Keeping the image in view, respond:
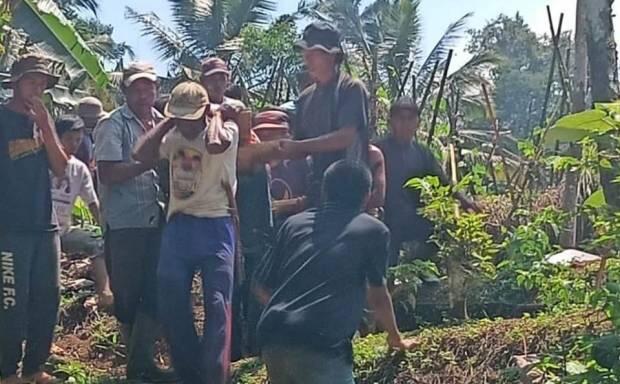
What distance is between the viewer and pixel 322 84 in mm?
5574

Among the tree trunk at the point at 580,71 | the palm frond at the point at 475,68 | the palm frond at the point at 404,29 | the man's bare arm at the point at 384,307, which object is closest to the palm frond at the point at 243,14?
the palm frond at the point at 404,29

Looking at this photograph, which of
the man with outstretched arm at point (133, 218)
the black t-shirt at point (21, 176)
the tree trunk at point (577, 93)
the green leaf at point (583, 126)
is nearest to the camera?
the green leaf at point (583, 126)

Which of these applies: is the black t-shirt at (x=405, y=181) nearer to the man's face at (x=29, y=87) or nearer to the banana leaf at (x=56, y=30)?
the man's face at (x=29, y=87)

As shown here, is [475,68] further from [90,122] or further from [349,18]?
[90,122]

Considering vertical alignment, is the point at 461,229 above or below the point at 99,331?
above

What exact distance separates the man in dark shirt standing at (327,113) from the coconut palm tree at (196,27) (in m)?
16.4

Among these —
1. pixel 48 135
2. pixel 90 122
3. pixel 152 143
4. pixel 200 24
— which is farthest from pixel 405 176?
pixel 200 24

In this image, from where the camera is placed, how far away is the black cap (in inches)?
218

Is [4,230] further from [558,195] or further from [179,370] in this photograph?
[558,195]

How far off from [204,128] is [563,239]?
3.39 metres

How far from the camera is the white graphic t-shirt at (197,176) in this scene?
4.92 meters

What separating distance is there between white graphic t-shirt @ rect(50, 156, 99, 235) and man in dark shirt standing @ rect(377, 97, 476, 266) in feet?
6.14

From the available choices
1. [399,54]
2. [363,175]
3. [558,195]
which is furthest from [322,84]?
[399,54]

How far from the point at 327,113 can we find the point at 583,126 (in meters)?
1.92
